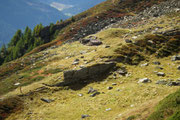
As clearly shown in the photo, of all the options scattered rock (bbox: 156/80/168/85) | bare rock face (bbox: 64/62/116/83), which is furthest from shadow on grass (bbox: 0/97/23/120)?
scattered rock (bbox: 156/80/168/85)

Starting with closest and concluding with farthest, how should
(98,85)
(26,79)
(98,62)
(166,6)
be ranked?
1. (98,85)
2. (98,62)
3. (26,79)
4. (166,6)

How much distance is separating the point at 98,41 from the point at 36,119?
37.5m

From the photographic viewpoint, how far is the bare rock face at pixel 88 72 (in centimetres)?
3169

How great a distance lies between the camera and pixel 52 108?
79.7ft

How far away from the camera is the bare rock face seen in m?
31.7

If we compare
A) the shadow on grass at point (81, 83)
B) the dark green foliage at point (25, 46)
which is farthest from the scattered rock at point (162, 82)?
the dark green foliage at point (25, 46)

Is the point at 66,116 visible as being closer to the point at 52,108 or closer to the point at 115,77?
the point at 52,108

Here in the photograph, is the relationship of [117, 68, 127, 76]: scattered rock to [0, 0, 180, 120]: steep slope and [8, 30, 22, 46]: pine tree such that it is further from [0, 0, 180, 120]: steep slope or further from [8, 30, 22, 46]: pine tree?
[8, 30, 22, 46]: pine tree

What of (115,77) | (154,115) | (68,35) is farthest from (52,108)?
(68,35)

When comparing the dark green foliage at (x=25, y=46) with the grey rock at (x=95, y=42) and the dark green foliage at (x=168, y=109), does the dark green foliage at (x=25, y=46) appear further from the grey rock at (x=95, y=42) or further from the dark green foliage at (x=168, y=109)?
the dark green foliage at (x=168, y=109)

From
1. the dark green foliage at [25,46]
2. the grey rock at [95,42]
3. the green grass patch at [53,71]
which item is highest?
the dark green foliage at [25,46]

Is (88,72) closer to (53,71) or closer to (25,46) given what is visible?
(53,71)

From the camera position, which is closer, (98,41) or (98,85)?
(98,85)

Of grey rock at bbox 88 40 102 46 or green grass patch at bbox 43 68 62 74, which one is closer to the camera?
green grass patch at bbox 43 68 62 74
